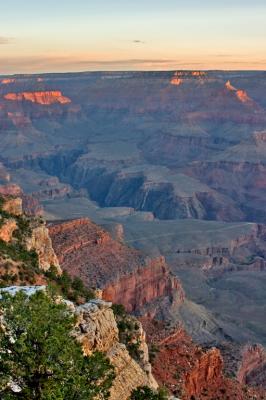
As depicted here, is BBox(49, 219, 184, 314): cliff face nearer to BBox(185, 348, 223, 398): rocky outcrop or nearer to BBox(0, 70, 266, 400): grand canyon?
BBox(0, 70, 266, 400): grand canyon

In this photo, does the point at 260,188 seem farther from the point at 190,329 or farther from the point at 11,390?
the point at 11,390

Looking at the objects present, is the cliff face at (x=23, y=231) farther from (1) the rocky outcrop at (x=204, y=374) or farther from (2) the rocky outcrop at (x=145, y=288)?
(2) the rocky outcrop at (x=145, y=288)

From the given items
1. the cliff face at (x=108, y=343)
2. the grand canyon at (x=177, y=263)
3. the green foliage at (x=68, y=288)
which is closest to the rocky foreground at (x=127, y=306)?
the cliff face at (x=108, y=343)

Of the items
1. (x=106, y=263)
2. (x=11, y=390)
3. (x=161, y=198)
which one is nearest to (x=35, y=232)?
(x=11, y=390)

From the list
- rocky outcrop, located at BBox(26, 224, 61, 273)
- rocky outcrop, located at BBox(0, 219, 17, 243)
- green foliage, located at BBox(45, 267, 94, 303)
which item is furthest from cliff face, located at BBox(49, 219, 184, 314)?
green foliage, located at BBox(45, 267, 94, 303)

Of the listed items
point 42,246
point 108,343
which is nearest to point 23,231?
point 42,246

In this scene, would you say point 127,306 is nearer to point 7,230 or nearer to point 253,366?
point 253,366
